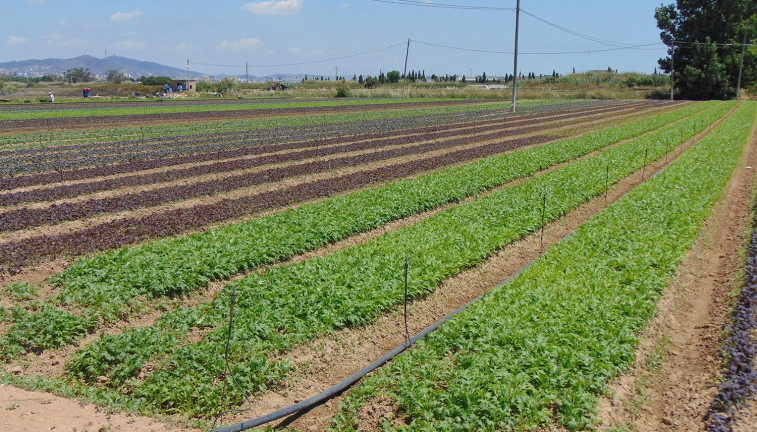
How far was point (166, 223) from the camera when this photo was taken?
13.4 m

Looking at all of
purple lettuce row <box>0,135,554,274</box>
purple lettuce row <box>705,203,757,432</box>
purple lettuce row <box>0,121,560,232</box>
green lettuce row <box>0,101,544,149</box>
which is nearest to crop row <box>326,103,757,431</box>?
purple lettuce row <box>705,203,757,432</box>

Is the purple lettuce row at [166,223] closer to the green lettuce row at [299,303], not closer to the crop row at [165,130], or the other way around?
the green lettuce row at [299,303]

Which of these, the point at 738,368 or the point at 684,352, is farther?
the point at 684,352

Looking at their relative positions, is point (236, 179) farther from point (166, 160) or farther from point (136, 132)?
point (136, 132)

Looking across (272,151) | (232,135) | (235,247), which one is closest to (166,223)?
(235,247)

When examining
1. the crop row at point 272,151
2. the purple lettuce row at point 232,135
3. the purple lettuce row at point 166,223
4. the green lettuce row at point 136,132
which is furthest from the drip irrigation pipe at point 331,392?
the green lettuce row at point 136,132

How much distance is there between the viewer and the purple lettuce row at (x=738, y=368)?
6.31 metres

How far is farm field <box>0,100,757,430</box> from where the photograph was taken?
21.6 ft

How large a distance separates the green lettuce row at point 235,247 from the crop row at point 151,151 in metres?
9.54

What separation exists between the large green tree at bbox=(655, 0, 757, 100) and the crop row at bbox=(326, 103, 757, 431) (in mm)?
87518

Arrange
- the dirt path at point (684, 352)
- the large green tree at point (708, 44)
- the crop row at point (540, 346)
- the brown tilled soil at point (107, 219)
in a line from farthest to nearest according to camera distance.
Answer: the large green tree at point (708, 44) → the brown tilled soil at point (107, 219) → the dirt path at point (684, 352) → the crop row at point (540, 346)

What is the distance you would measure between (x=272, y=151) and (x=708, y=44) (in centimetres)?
8264

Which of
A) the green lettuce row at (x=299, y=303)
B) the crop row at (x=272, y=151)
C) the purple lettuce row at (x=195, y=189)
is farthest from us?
the crop row at (x=272, y=151)

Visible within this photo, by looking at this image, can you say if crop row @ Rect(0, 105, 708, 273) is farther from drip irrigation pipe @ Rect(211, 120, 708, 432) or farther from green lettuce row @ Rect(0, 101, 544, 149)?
green lettuce row @ Rect(0, 101, 544, 149)
